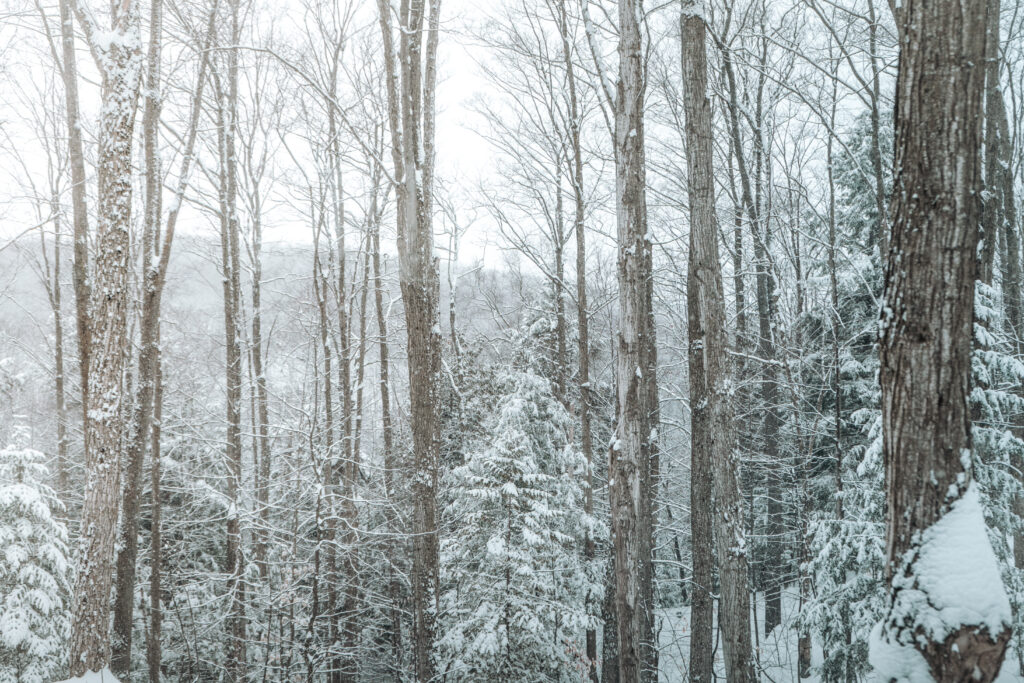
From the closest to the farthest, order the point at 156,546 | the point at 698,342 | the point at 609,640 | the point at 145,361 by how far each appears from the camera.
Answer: the point at 698,342 → the point at 145,361 → the point at 156,546 → the point at 609,640

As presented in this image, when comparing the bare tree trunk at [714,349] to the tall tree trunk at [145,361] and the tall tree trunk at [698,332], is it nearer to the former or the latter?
the tall tree trunk at [698,332]

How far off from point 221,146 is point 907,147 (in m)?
12.1

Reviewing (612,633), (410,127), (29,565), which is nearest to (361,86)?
(410,127)

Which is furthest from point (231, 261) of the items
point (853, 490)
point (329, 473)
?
point (853, 490)

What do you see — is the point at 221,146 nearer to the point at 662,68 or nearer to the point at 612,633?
the point at 662,68

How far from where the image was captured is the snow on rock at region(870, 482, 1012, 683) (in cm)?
255

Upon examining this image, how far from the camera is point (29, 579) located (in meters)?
9.34

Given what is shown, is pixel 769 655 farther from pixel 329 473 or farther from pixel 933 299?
pixel 933 299

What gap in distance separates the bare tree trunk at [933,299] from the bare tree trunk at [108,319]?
606 centimetres

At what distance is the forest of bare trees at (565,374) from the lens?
287 centimetres

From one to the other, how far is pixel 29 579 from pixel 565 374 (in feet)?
33.3

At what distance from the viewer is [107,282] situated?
547cm

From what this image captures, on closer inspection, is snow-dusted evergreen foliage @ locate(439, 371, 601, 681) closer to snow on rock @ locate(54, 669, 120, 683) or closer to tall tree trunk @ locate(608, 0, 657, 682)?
tall tree trunk @ locate(608, 0, 657, 682)

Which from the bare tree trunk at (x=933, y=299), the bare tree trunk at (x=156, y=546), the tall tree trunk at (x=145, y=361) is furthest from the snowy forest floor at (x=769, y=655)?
the bare tree trunk at (x=933, y=299)
